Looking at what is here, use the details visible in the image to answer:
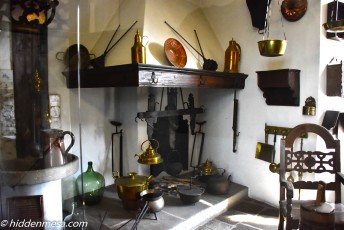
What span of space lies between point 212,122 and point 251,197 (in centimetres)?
96

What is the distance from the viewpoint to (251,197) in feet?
9.77

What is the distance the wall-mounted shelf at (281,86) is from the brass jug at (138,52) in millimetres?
1181

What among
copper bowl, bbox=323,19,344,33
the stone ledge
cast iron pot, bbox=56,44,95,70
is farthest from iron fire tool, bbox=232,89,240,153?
cast iron pot, bbox=56,44,95,70

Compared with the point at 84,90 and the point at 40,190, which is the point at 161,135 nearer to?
the point at 84,90

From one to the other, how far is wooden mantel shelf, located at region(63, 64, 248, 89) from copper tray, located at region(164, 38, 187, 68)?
177mm

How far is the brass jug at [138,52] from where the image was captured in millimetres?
2152

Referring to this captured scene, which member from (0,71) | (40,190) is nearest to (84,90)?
(0,71)

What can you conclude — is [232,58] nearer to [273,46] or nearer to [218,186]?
[273,46]

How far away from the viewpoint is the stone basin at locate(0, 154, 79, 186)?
1.84 meters

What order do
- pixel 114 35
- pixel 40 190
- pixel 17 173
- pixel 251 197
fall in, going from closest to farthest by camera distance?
pixel 17 173
pixel 40 190
pixel 114 35
pixel 251 197

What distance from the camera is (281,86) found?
8.20 feet

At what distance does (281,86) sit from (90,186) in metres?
1.95

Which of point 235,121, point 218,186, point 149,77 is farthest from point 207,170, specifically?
point 149,77
